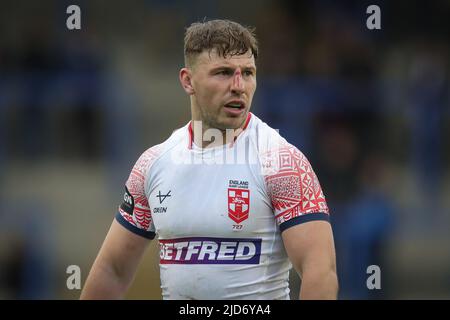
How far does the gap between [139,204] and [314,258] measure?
123cm

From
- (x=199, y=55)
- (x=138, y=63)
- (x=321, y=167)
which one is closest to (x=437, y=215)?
(x=321, y=167)

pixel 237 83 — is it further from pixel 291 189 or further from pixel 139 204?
pixel 139 204

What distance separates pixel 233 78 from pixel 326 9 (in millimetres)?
7322

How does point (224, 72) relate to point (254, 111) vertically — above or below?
above

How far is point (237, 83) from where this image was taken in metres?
4.80

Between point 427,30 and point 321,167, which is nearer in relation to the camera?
point 321,167

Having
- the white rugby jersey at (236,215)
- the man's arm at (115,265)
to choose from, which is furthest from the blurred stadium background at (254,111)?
the white rugby jersey at (236,215)

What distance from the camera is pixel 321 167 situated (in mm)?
10422

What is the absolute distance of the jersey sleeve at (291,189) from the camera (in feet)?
14.9

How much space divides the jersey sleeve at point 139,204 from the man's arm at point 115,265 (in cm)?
5

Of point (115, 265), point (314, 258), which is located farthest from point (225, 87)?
point (115, 265)

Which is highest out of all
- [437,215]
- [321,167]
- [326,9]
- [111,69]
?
[326,9]

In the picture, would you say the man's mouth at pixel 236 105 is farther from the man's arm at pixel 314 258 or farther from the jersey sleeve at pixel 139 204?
the man's arm at pixel 314 258

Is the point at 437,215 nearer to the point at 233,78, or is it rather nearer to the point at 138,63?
the point at 138,63
